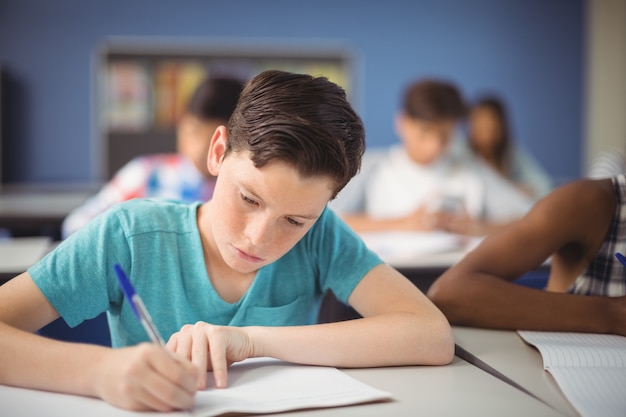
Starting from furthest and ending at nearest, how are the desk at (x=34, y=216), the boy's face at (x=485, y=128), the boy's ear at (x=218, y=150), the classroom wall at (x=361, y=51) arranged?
the classroom wall at (x=361, y=51) < the boy's face at (x=485, y=128) < the desk at (x=34, y=216) < the boy's ear at (x=218, y=150)

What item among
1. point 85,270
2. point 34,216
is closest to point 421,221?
point 34,216

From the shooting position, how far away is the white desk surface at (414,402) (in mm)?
902

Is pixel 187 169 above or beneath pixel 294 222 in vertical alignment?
beneath

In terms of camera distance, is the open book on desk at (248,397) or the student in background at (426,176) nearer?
the open book on desk at (248,397)

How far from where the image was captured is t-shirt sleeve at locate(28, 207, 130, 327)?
1.13m

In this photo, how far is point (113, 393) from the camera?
0.90m

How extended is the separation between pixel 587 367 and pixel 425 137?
7.58ft

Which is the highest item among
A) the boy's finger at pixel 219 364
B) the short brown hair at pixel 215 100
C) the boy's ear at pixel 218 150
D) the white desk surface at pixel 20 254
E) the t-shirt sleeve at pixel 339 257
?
the short brown hair at pixel 215 100

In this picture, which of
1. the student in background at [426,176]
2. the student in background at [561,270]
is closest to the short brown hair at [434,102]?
the student in background at [426,176]

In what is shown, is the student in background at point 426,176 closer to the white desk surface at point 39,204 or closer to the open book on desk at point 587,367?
the white desk surface at point 39,204

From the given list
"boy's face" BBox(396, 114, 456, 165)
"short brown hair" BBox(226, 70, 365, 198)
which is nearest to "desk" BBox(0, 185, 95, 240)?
"boy's face" BBox(396, 114, 456, 165)

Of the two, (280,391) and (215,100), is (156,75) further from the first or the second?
(280,391)

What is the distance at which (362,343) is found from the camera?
111 cm

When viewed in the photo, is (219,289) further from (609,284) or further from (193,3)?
(193,3)
